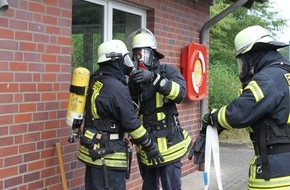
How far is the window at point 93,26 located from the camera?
16.3 ft

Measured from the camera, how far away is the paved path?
666cm

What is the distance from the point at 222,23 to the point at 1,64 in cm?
1388

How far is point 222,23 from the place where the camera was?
55.0 ft

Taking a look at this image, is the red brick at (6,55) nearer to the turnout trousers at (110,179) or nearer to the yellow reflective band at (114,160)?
the yellow reflective band at (114,160)

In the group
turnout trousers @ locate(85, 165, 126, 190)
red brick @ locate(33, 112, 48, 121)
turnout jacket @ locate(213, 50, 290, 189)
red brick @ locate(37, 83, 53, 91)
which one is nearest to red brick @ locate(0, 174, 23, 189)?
red brick @ locate(33, 112, 48, 121)

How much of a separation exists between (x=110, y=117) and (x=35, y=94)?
0.73m

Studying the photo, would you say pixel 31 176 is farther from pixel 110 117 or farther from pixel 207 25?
pixel 207 25

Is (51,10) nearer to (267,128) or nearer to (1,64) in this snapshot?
(1,64)

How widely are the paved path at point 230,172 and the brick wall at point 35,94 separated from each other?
2.45 m

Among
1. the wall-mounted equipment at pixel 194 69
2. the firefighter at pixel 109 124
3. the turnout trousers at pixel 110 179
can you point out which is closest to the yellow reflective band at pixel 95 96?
the firefighter at pixel 109 124

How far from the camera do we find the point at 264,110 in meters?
3.14

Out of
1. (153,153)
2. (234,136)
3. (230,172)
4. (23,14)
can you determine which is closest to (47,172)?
(153,153)

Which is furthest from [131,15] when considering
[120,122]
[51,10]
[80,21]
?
[120,122]

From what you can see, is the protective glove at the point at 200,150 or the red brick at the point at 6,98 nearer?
the protective glove at the point at 200,150
